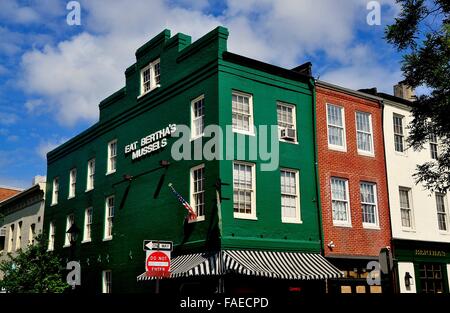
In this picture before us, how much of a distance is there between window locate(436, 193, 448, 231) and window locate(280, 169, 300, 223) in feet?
30.9

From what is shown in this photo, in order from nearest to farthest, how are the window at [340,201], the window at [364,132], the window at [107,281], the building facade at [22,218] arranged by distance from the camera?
the window at [340,201], the window at [364,132], the window at [107,281], the building facade at [22,218]

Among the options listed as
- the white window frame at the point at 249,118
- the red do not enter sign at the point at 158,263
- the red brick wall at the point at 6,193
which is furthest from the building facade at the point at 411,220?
the red brick wall at the point at 6,193

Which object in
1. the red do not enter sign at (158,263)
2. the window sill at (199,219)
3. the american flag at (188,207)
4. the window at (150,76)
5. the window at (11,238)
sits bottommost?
the red do not enter sign at (158,263)

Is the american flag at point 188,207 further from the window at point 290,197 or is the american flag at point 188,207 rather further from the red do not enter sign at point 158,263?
the red do not enter sign at point 158,263

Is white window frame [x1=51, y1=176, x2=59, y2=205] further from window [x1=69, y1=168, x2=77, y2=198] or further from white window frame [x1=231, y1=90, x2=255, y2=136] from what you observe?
white window frame [x1=231, y1=90, x2=255, y2=136]

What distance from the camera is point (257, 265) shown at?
60.5ft

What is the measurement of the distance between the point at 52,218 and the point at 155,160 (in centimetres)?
1287

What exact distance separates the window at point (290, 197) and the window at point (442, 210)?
371 inches

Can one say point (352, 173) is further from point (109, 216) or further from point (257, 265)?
point (109, 216)

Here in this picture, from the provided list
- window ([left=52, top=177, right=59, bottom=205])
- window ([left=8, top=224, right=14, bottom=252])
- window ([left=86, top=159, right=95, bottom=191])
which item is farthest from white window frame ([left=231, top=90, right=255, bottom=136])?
window ([left=8, top=224, right=14, bottom=252])

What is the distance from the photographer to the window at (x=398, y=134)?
86.0 ft

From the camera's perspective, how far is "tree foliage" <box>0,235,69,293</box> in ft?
83.3
